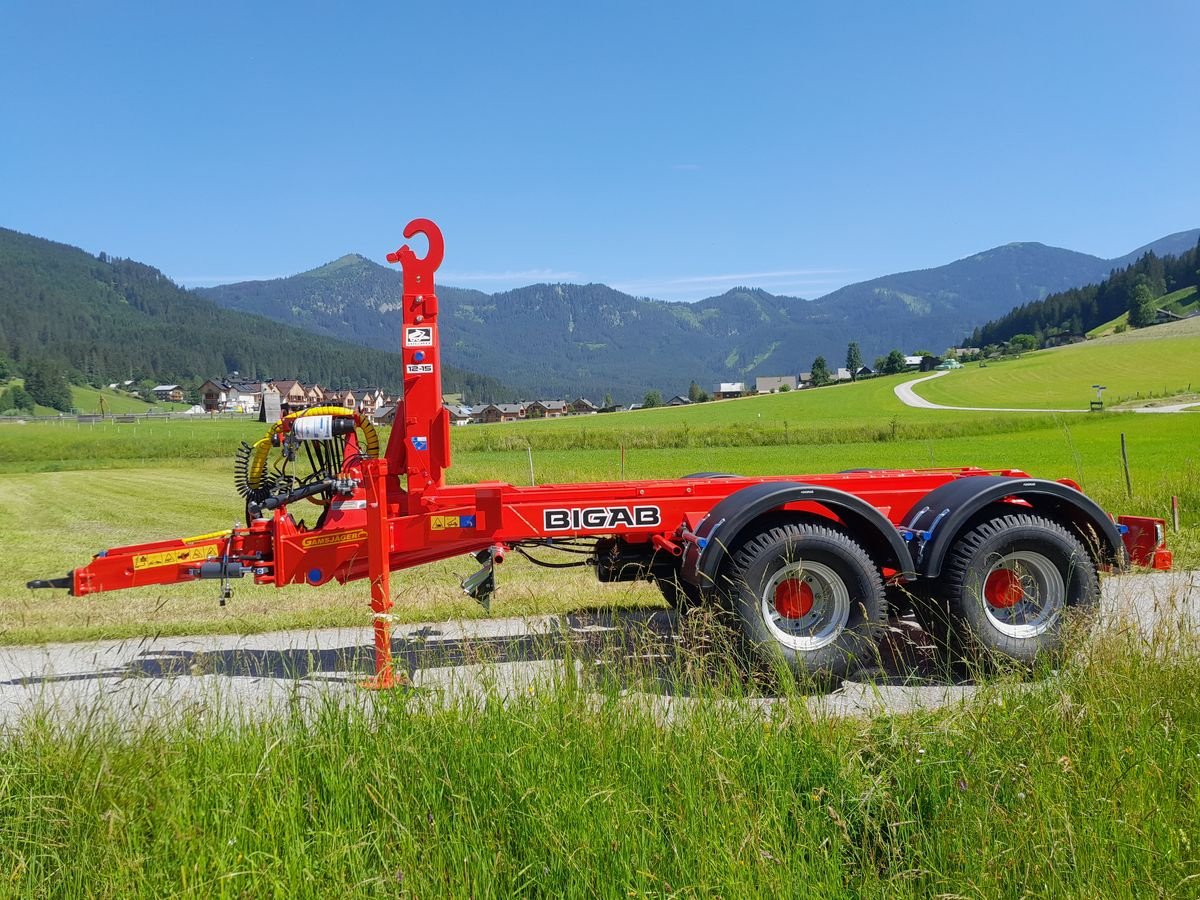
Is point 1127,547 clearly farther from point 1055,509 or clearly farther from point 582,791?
point 582,791

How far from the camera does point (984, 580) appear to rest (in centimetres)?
581

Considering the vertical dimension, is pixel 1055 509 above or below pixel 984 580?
above

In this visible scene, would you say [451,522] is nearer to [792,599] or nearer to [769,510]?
[769,510]

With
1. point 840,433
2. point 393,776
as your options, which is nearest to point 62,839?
point 393,776

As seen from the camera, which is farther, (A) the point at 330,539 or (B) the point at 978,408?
(B) the point at 978,408

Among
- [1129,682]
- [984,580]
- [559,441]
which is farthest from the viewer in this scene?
[559,441]

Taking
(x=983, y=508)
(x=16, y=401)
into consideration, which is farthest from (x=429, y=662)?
(x=16, y=401)

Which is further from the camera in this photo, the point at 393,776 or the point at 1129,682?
the point at 1129,682

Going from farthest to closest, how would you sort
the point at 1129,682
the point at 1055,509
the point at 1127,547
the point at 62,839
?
the point at 1127,547 < the point at 1055,509 < the point at 1129,682 < the point at 62,839

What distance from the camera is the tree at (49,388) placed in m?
138

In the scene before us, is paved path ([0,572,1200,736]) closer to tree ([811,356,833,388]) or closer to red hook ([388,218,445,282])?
red hook ([388,218,445,282])

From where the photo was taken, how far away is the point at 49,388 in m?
139

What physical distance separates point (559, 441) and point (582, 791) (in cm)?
4158

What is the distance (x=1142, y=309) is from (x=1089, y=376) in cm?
6605
